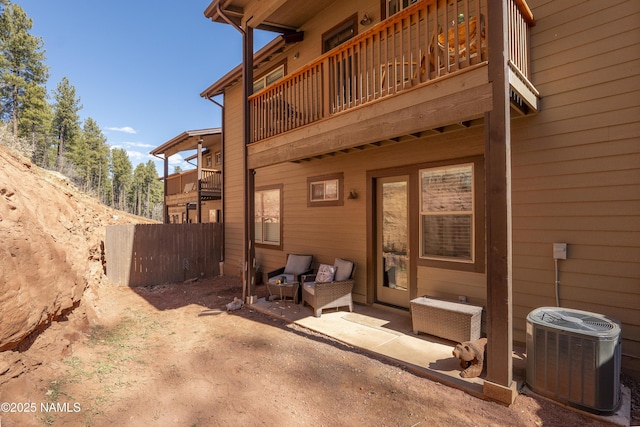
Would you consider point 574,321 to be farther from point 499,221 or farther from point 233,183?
point 233,183

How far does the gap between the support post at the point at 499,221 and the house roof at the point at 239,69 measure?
586cm

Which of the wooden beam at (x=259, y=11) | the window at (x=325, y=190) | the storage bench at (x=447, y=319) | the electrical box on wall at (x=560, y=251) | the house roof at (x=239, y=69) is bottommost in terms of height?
the storage bench at (x=447, y=319)

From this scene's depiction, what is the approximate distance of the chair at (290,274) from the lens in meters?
6.30

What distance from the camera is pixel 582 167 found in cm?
351

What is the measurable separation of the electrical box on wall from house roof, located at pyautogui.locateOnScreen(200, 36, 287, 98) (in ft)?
23.0

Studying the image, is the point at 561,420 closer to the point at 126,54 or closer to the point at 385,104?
the point at 385,104

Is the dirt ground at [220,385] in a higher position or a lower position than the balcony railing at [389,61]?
lower

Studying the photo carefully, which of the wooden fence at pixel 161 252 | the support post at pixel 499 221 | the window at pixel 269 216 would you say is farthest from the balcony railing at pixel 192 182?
the support post at pixel 499 221

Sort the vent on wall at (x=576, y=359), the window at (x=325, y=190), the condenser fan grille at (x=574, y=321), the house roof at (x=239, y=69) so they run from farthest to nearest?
the house roof at (x=239, y=69) → the window at (x=325, y=190) → the condenser fan grille at (x=574, y=321) → the vent on wall at (x=576, y=359)

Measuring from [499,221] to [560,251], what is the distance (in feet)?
4.78

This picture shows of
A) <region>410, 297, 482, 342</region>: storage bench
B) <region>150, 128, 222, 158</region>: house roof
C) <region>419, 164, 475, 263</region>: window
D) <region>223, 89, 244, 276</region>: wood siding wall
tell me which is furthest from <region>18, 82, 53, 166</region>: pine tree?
<region>410, 297, 482, 342</region>: storage bench

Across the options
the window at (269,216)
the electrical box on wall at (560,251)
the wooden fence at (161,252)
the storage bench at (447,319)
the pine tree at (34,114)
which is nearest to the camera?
the electrical box on wall at (560,251)

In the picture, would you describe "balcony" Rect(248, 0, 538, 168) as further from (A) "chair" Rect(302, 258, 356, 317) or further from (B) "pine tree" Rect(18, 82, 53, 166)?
(B) "pine tree" Rect(18, 82, 53, 166)

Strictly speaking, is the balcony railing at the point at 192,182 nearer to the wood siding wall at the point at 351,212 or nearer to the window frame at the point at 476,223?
the wood siding wall at the point at 351,212
